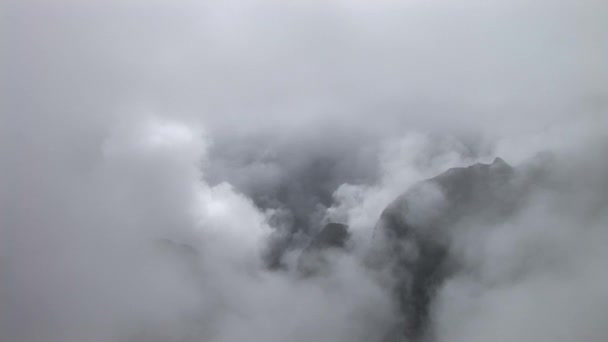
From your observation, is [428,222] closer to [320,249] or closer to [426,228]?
[426,228]

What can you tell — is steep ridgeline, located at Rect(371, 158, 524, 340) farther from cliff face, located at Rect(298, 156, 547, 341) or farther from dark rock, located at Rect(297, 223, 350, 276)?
dark rock, located at Rect(297, 223, 350, 276)

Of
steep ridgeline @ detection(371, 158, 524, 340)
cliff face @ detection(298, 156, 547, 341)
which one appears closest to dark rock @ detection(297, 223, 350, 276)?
cliff face @ detection(298, 156, 547, 341)

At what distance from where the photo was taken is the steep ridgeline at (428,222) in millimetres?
18234

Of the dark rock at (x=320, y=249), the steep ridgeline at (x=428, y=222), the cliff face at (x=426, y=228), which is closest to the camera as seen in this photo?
the cliff face at (x=426, y=228)

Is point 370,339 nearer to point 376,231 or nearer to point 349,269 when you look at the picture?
point 349,269

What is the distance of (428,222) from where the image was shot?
2286 centimetres

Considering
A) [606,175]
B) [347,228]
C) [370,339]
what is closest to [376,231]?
[347,228]

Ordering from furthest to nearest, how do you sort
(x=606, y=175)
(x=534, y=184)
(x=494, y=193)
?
(x=494, y=193) < (x=534, y=184) < (x=606, y=175)

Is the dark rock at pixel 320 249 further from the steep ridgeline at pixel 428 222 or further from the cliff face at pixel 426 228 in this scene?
the steep ridgeline at pixel 428 222

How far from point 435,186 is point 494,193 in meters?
4.14

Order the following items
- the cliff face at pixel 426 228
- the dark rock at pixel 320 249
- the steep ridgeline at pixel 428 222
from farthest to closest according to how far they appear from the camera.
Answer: the dark rock at pixel 320 249, the steep ridgeline at pixel 428 222, the cliff face at pixel 426 228

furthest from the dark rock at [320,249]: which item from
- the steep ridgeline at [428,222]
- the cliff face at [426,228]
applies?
the steep ridgeline at [428,222]

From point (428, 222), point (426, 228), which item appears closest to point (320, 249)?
point (426, 228)

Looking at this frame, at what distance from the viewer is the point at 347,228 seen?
25.0 meters
